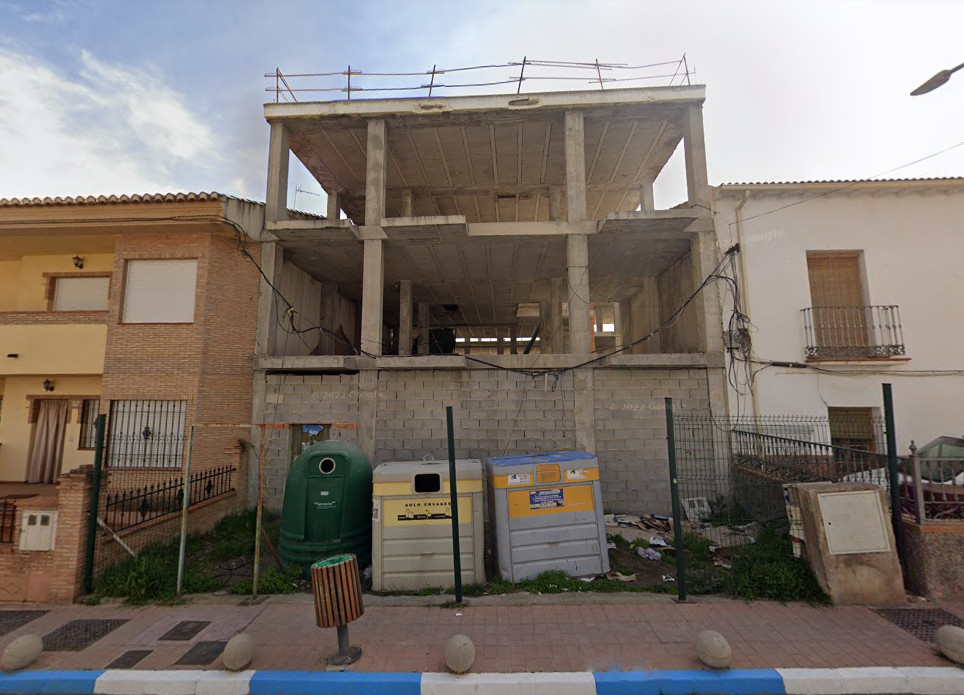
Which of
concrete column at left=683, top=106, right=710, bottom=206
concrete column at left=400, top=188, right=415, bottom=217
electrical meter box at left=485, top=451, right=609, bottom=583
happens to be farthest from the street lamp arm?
concrete column at left=400, top=188, right=415, bottom=217

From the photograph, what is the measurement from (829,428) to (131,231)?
1639 cm

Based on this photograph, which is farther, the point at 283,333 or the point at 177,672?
the point at 283,333

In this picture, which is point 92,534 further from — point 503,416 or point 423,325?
point 423,325

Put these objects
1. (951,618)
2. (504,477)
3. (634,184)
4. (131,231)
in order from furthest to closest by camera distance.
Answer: (634,184), (131,231), (504,477), (951,618)

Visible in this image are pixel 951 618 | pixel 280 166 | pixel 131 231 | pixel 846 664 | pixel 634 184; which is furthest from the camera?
pixel 634 184

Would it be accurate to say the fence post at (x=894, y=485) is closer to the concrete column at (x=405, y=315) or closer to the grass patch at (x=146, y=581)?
the grass patch at (x=146, y=581)

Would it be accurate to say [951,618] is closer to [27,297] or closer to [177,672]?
[177,672]

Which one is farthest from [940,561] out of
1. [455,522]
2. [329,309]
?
[329,309]

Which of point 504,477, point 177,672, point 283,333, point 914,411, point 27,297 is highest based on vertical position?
point 27,297

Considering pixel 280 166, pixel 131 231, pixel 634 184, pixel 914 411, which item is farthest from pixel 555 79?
pixel 914 411

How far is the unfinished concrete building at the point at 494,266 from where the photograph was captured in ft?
30.1

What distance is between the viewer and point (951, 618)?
15.2ft

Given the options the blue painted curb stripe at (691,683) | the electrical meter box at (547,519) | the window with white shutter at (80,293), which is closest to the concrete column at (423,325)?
the window with white shutter at (80,293)

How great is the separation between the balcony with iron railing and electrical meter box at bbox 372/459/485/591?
8.80 m
